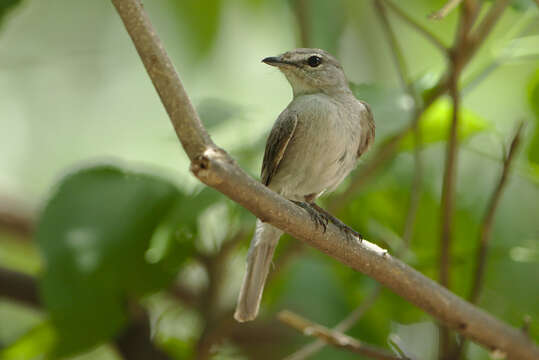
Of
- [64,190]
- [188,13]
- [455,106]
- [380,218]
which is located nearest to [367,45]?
[188,13]

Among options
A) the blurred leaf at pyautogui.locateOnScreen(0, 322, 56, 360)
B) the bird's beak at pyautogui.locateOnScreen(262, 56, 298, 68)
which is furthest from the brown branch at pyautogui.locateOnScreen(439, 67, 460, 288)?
the blurred leaf at pyautogui.locateOnScreen(0, 322, 56, 360)

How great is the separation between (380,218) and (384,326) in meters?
0.75

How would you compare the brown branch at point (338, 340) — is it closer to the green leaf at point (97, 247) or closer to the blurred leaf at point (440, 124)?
the green leaf at point (97, 247)

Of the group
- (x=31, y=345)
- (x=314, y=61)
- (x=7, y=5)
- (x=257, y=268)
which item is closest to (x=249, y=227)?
(x=257, y=268)

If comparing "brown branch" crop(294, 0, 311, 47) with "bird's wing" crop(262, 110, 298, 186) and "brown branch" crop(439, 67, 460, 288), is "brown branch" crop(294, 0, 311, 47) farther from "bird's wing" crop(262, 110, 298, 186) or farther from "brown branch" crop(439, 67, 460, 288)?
"brown branch" crop(439, 67, 460, 288)

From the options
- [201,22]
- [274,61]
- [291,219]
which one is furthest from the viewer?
[201,22]

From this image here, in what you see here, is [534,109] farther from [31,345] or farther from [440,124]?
[31,345]

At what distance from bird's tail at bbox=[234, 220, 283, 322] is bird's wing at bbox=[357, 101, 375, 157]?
0.80m

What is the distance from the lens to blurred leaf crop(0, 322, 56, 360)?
4.37 m

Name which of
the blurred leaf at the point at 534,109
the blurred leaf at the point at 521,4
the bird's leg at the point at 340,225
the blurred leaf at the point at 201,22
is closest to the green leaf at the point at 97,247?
the bird's leg at the point at 340,225

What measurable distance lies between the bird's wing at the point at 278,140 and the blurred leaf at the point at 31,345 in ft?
5.44

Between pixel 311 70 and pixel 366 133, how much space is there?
22.6 inches

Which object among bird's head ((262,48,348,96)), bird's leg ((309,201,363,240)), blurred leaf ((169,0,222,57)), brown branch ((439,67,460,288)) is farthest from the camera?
blurred leaf ((169,0,222,57))

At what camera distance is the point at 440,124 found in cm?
447
